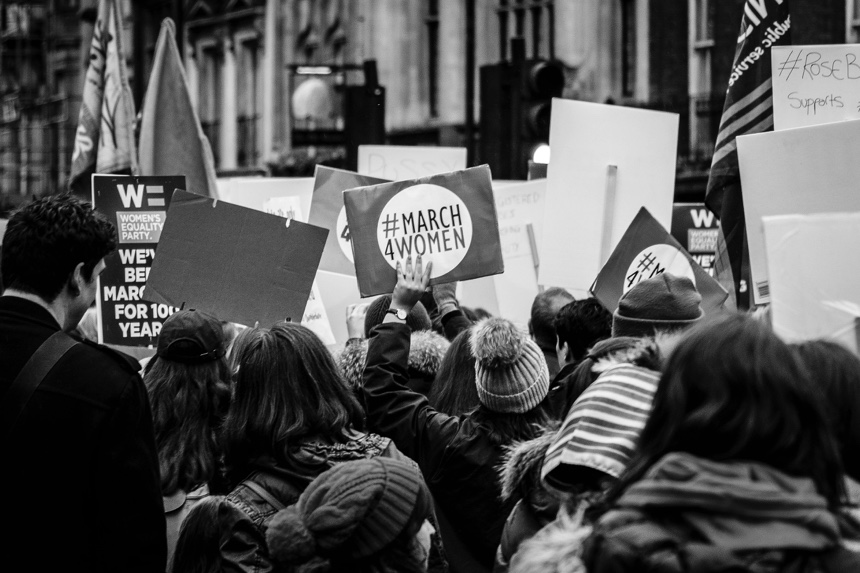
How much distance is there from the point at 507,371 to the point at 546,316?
2.01 metres

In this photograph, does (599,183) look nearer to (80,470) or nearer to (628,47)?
(80,470)

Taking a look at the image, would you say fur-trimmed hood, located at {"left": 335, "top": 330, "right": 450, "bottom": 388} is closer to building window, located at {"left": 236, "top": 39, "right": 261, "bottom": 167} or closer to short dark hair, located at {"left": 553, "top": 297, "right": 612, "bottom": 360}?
short dark hair, located at {"left": 553, "top": 297, "right": 612, "bottom": 360}

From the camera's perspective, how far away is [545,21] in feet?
71.9

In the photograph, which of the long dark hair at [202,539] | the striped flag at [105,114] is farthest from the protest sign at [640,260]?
the striped flag at [105,114]

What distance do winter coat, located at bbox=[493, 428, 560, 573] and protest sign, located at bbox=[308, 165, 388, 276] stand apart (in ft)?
14.4

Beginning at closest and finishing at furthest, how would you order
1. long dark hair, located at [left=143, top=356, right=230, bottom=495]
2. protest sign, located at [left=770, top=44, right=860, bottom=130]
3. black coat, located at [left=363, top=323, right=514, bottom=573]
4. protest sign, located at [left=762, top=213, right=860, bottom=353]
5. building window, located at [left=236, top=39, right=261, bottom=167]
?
1. protest sign, located at [left=762, top=213, right=860, bottom=353]
2. long dark hair, located at [left=143, top=356, right=230, bottom=495]
3. black coat, located at [left=363, top=323, right=514, bottom=573]
4. protest sign, located at [left=770, top=44, right=860, bottom=130]
5. building window, located at [left=236, top=39, right=261, bottom=167]

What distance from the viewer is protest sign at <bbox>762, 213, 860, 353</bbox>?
316 cm

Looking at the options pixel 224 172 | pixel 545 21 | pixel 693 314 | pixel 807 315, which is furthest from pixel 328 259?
pixel 224 172

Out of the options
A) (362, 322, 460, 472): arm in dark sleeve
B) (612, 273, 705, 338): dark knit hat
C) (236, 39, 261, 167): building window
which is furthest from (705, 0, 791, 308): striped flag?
(236, 39, 261, 167): building window

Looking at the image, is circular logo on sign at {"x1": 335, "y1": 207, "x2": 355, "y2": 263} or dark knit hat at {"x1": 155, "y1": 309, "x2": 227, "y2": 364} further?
circular logo on sign at {"x1": 335, "y1": 207, "x2": 355, "y2": 263}

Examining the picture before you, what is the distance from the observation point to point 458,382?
4.63 m

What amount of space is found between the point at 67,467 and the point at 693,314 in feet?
5.87

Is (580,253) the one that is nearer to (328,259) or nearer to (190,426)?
(328,259)

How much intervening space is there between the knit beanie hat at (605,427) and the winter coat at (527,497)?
0.37 m
